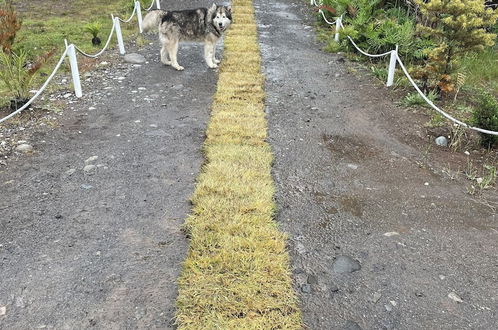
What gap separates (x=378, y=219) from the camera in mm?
4055

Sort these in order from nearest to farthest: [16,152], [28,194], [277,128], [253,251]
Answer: [253,251]
[28,194]
[16,152]
[277,128]

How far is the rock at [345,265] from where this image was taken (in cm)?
337

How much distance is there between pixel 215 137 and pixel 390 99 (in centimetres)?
339

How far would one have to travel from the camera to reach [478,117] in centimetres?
555

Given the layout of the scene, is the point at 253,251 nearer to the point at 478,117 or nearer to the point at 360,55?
the point at 478,117

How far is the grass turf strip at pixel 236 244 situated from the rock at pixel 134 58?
149 inches

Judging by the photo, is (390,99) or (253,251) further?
(390,99)

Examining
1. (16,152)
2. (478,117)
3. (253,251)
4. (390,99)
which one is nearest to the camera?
(253,251)

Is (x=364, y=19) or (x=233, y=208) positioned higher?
(x=364, y=19)

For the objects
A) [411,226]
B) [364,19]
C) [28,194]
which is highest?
[364,19]

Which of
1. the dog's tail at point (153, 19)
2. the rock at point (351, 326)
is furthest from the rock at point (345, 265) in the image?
the dog's tail at point (153, 19)

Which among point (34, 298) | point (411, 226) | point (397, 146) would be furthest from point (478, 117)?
point (34, 298)

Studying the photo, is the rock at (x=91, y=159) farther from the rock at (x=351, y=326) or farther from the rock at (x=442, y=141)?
the rock at (x=442, y=141)

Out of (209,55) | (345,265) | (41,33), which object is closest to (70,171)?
(345,265)
